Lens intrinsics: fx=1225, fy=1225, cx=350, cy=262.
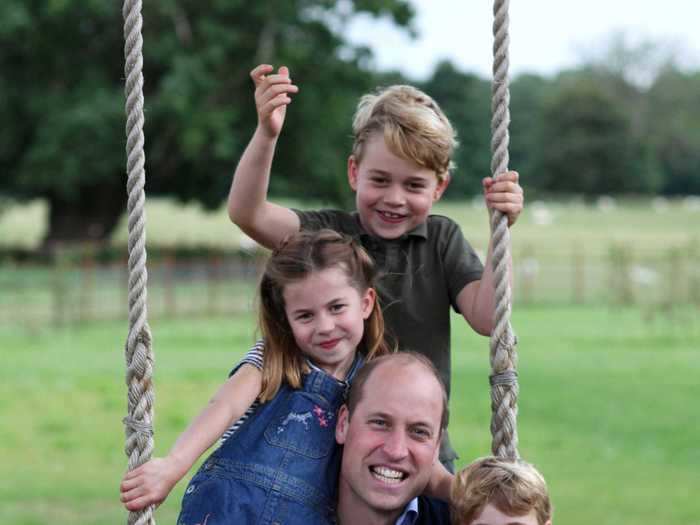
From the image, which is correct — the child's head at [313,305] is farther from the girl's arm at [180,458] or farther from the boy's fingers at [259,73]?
the boy's fingers at [259,73]

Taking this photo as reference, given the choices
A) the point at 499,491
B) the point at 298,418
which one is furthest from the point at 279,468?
the point at 499,491

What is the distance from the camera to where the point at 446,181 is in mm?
3109

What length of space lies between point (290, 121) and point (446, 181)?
79.8 ft

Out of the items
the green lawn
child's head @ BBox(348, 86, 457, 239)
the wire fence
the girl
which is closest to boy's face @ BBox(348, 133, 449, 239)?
child's head @ BBox(348, 86, 457, 239)

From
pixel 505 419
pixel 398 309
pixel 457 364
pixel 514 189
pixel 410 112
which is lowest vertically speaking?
pixel 457 364

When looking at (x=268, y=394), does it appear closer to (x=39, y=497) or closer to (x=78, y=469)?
(x=39, y=497)

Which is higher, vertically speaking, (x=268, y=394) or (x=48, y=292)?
(x=268, y=394)

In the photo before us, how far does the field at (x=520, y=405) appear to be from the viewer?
30.8 ft

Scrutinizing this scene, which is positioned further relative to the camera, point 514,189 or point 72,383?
point 72,383

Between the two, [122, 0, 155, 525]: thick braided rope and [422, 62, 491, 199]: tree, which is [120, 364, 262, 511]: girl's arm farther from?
[422, 62, 491, 199]: tree

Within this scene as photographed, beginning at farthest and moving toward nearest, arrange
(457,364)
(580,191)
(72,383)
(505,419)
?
(580,191), (457,364), (72,383), (505,419)

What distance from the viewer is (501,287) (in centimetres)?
273

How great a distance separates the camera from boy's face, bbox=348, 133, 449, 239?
2.96 m

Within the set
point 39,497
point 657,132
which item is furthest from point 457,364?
point 657,132
